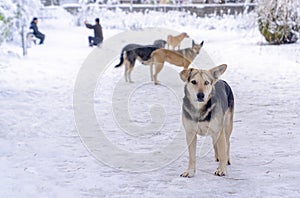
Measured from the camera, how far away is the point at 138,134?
7051 mm

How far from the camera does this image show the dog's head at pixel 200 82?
4719mm

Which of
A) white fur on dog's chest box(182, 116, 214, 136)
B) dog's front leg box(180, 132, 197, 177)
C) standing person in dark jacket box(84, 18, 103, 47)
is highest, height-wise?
white fur on dog's chest box(182, 116, 214, 136)

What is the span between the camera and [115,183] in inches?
195

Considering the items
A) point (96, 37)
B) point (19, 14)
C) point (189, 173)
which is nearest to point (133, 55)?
point (189, 173)

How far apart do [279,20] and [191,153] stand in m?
14.8

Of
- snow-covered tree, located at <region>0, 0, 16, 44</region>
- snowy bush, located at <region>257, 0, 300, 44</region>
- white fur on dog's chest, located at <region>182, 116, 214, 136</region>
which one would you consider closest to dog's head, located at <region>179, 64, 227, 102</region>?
white fur on dog's chest, located at <region>182, 116, 214, 136</region>

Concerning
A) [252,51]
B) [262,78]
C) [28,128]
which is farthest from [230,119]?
[252,51]

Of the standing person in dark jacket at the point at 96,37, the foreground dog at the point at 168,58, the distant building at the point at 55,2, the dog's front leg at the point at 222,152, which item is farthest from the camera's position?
the distant building at the point at 55,2

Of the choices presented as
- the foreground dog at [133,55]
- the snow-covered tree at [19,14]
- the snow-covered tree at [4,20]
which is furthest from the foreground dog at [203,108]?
the snow-covered tree at [19,14]

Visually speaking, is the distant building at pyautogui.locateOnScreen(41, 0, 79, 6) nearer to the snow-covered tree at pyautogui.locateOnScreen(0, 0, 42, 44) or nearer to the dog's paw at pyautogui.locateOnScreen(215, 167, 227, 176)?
the snow-covered tree at pyautogui.locateOnScreen(0, 0, 42, 44)

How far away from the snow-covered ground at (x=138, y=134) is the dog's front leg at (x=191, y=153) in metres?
0.09

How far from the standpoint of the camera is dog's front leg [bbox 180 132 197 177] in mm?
4910

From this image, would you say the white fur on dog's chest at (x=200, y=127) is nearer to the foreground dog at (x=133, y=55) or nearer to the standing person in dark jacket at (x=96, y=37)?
the foreground dog at (x=133, y=55)

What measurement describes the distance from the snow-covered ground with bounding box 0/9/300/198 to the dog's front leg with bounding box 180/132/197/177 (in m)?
0.09
